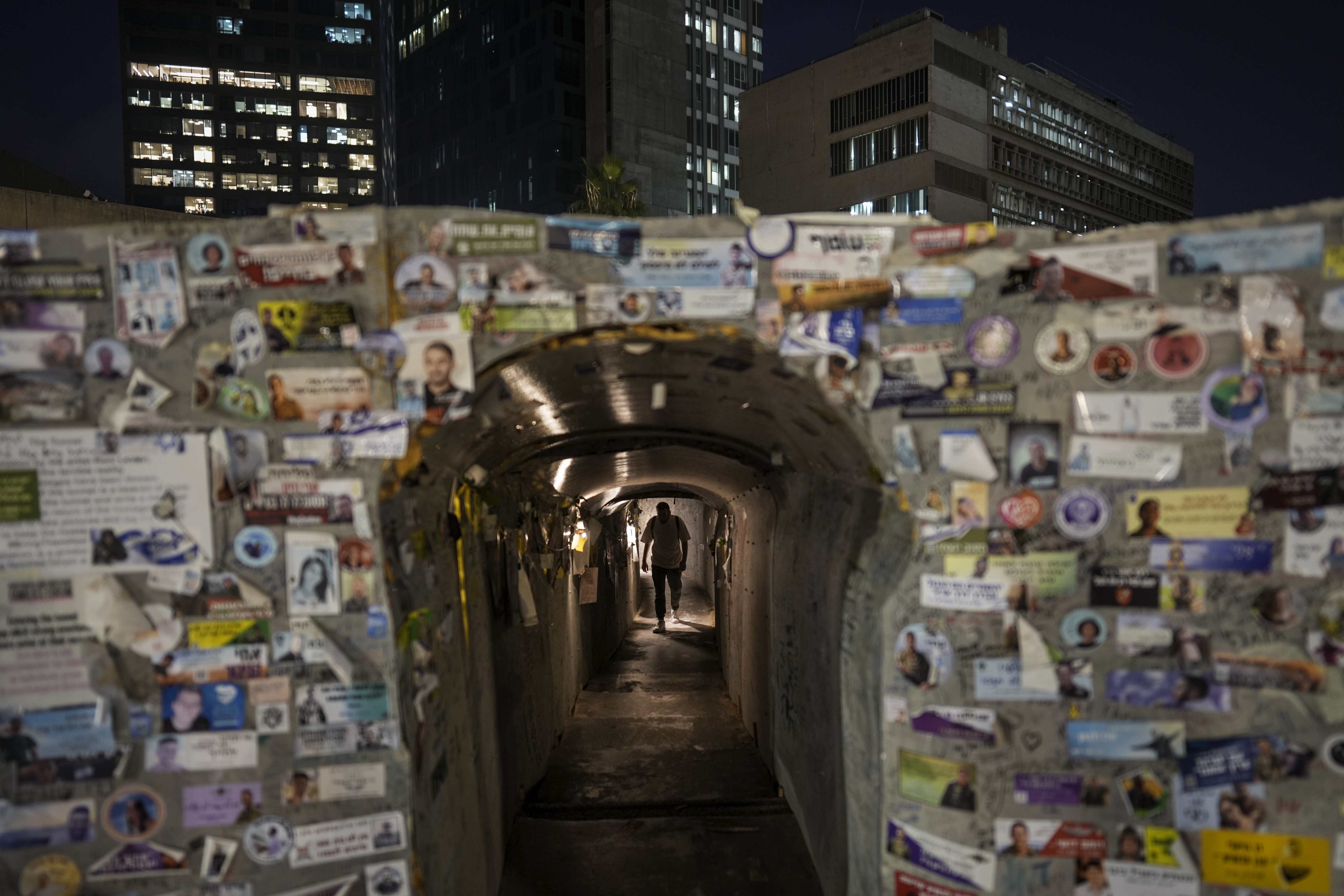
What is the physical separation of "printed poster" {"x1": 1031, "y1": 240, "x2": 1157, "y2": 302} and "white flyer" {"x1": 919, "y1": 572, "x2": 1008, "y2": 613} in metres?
1.40

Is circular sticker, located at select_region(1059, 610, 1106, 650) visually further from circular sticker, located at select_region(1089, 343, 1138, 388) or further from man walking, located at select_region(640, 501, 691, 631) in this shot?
man walking, located at select_region(640, 501, 691, 631)

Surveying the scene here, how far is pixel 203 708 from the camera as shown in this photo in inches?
138

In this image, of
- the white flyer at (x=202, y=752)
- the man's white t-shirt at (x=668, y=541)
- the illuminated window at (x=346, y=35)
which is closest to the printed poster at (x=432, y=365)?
the white flyer at (x=202, y=752)

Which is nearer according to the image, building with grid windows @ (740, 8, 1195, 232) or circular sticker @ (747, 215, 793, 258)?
circular sticker @ (747, 215, 793, 258)

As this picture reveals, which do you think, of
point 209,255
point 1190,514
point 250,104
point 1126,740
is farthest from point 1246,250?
point 250,104

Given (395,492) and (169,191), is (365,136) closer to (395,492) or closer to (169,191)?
(169,191)

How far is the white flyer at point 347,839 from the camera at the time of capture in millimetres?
3568

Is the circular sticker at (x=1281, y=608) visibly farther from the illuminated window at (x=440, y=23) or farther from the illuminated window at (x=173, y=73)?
the illuminated window at (x=173, y=73)

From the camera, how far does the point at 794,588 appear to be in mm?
6480

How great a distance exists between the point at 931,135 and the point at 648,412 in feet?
130

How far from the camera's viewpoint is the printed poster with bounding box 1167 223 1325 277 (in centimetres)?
336

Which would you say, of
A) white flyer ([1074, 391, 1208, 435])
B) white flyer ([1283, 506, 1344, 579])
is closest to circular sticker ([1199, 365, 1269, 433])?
white flyer ([1074, 391, 1208, 435])

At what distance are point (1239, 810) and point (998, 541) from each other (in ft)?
5.48

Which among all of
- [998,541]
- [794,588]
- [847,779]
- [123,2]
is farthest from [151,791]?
[123,2]
